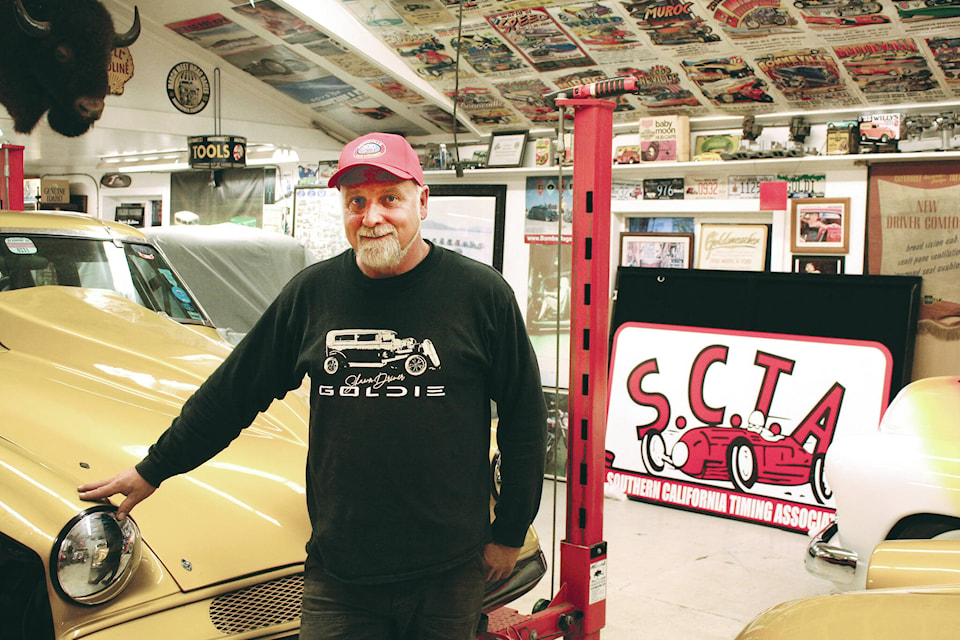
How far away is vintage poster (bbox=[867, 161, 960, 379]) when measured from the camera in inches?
177

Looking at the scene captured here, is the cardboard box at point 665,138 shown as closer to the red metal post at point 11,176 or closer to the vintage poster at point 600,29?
the vintage poster at point 600,29

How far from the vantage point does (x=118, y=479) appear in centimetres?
191

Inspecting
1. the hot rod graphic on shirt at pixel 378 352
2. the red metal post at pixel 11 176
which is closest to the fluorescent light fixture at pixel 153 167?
the red metal post at pixel 11 176

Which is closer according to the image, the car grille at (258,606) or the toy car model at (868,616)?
the toy car model at (868,616)

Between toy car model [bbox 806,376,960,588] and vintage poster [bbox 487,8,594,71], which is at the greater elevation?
vintage poster [bbox 487,8,594,71]

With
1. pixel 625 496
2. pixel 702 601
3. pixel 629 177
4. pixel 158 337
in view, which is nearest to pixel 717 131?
pixel 629 177

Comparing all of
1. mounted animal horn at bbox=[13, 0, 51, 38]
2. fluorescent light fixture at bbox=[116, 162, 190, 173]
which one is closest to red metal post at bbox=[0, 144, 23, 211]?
mounted animal horn at bbox=[13, 0, 51, 38]

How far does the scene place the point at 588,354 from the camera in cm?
256

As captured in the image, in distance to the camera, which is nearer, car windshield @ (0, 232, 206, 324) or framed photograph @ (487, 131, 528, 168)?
car windshield @ (0, 232, 206, 324)

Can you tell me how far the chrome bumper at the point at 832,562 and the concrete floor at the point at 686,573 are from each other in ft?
1.52

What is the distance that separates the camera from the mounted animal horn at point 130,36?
16.4ft

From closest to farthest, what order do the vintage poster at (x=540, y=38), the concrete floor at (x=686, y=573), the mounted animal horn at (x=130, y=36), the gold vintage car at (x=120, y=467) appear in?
1. the gold vintage car at (x=120, y=467)
2. the concrete floor at (x=686, y=573)
3. the vintage poster at (x=540, y=38)
4. the mounted animal horn at (x=130, y=36)

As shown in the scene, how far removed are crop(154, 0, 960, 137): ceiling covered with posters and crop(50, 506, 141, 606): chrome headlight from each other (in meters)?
3.75

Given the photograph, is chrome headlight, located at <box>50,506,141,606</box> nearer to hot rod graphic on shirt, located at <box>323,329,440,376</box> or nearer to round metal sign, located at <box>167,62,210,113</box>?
hot rod graphic on shirt, located at <box>323,329,440,376</box>
